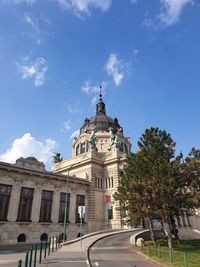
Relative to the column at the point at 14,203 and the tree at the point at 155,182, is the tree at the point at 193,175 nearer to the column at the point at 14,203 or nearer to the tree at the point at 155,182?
the tree at the point at 155,182

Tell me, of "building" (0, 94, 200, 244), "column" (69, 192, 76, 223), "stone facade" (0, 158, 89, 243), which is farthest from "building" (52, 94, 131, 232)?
"column" (69, 192, 76, 223)

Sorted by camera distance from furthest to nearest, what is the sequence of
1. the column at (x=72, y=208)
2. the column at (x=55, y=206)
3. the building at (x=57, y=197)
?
the column at (x=72, y=208), the column at (x=55, y=206), the building at (x=57, y=197)

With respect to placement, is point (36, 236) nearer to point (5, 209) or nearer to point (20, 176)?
point (5, 209)

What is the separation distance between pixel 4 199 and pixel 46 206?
7.25 metres

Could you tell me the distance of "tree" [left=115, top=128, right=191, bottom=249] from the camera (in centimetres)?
2228

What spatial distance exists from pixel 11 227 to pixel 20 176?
7.14 metres

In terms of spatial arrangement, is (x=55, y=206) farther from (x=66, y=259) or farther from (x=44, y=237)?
(x=66, y=259)

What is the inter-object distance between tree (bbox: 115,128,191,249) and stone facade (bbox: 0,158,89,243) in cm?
1345

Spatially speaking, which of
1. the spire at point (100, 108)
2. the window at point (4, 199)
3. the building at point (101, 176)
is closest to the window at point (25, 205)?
the window at point (4, 199)

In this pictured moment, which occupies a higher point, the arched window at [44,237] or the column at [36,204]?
the column at [36,204]

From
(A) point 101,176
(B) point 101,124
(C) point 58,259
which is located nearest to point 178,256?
(C) point 58,259

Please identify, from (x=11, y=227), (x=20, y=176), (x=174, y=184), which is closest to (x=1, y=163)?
(x=20, y=176)

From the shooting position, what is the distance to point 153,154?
25.3 metres

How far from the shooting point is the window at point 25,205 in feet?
112
